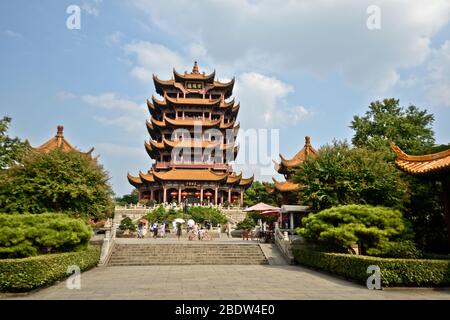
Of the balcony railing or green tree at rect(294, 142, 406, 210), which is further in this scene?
the balcony railing

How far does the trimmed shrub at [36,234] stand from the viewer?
33.0 ft

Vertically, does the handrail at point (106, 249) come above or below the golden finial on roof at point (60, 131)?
below

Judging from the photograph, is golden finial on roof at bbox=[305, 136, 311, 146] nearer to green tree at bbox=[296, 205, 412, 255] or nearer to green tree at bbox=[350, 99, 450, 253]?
green tree at bbox=[350, 99, 450, 253]

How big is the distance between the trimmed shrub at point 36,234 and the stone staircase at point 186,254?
12.3 feet

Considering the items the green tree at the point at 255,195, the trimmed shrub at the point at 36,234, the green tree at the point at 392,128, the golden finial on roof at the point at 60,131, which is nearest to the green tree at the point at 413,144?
the green tree at the point at 392,128

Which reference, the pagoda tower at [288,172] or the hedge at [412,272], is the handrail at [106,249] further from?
the pagoda tower at [288,172]

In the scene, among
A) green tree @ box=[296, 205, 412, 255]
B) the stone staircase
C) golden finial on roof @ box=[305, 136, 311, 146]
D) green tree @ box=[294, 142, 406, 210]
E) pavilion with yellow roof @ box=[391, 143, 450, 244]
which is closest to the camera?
pavilion with yellow roof @ box=[391, 143, 450, 244]

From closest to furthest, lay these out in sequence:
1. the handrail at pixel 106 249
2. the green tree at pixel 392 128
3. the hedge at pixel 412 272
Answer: the hedge at pixel 412 272
the handrail at pixel 106 249
the green tree at pixel 392 128

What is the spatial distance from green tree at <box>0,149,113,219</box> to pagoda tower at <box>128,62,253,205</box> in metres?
22.4

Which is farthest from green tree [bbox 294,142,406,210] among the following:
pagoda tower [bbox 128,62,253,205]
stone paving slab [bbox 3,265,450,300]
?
pagoda tower [bbox 128,62,253,205]

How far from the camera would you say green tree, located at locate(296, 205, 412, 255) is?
11.0 meters

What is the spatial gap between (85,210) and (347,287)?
12143 millimetres

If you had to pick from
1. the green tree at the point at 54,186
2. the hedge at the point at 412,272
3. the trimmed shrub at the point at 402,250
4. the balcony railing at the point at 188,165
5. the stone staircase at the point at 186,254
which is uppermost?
the balcony railing at the point at 188,165

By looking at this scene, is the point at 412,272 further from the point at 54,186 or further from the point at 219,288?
the point at 54,186
